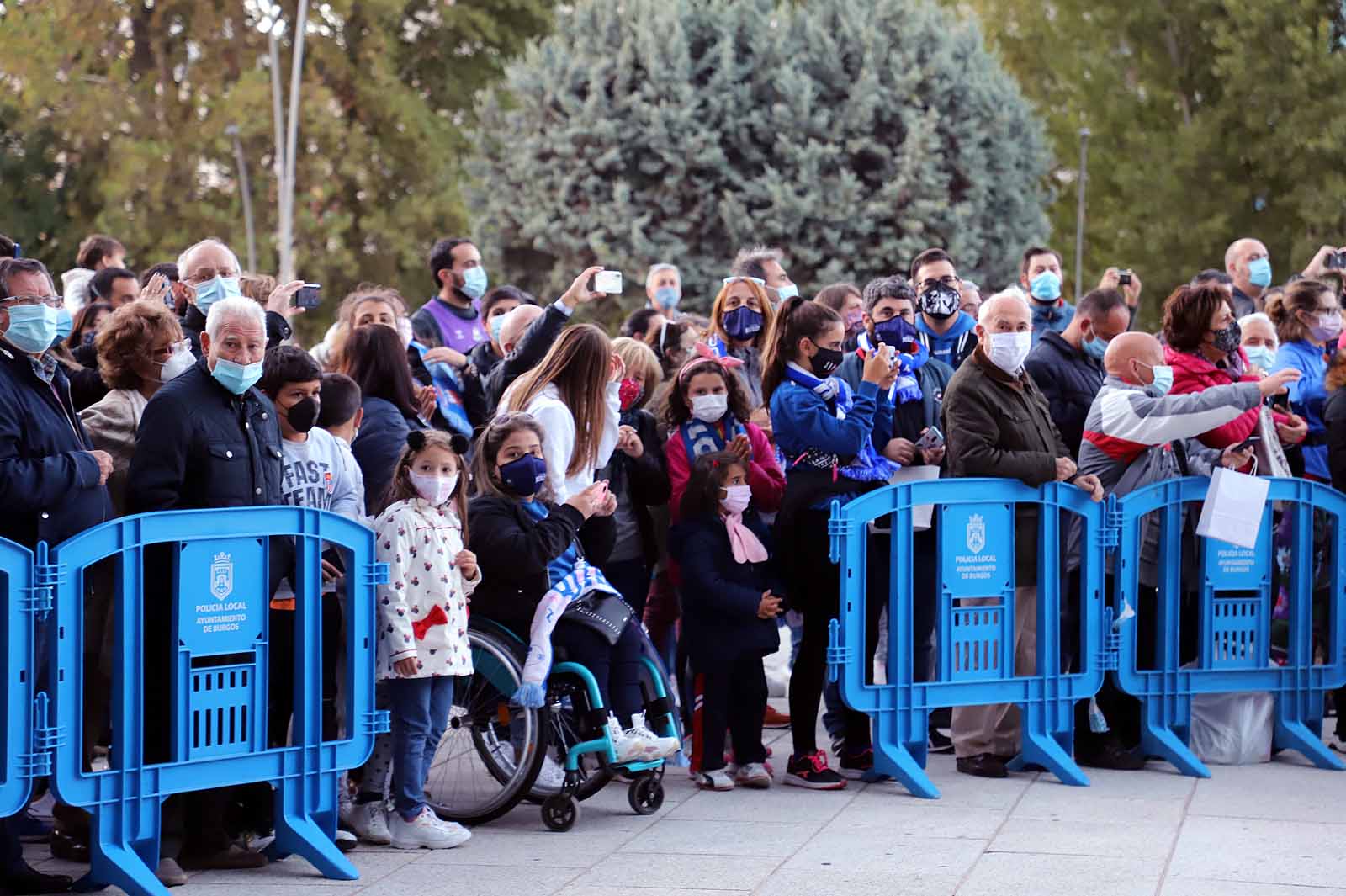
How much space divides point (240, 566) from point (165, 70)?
34.8 metres

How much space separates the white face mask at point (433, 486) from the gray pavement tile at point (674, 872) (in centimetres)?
141

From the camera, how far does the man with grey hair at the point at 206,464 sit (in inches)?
249

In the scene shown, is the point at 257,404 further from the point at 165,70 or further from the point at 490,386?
the point at 165,70

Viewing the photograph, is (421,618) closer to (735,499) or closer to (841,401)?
(735,499)

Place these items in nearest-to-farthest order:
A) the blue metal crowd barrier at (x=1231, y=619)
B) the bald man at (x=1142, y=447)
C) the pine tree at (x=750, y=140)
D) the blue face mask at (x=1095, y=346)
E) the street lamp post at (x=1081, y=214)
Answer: the bald man at (x=1142, y=447), the blue metal crowd barrier at (x=1231, y=619), the blue face mask at (x=1095, y=346), the pine tree at (x=750, y=140), the street lamp post at (x=1081, y=214)

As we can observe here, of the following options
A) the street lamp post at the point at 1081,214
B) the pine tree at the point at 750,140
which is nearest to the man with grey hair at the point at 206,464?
the pine tree at the point at 750,140

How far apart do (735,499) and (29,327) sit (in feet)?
9.79

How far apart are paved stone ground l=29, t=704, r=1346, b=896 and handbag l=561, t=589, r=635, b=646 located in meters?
0.73

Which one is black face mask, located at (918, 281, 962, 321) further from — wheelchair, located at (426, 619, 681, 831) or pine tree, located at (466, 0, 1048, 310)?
pine tree, located at (466, 0, 1048, 310)

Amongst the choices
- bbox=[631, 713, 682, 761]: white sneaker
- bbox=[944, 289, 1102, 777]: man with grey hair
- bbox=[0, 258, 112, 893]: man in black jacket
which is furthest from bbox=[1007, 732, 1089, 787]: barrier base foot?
bbox=[0, 258, 112, 893]: man in black jacket

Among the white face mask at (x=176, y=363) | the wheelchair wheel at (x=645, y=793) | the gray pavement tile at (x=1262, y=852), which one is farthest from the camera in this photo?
the wheelchair wheel at (x=645, y=793)

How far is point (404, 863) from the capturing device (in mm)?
6785

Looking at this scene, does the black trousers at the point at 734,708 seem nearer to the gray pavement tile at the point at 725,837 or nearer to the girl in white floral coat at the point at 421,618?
the gray pavement tile at the point at 725,837

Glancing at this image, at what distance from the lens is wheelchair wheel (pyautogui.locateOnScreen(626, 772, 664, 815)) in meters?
7.54
